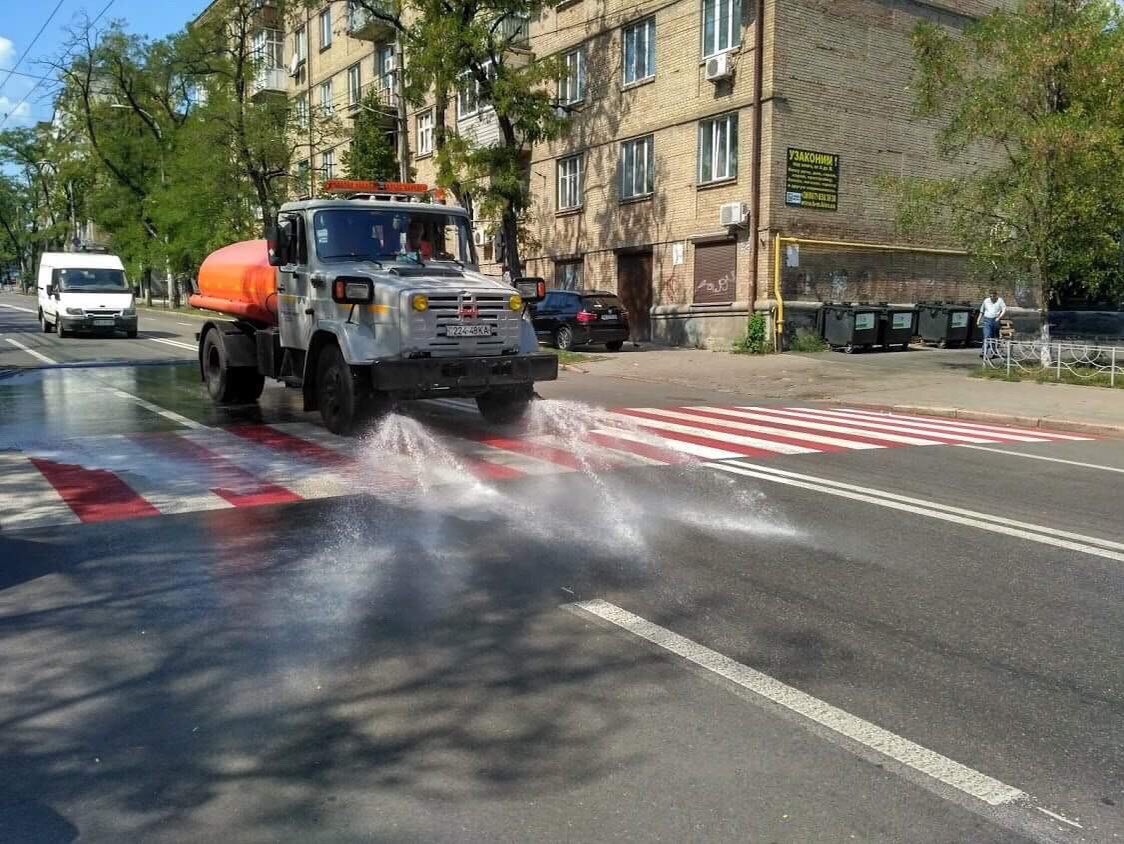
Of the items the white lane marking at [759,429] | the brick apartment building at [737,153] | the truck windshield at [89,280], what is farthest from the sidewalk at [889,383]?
the truck windshield at [89,280]

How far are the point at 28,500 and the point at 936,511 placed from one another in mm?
6609

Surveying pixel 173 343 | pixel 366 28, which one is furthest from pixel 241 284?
pixel 366 28

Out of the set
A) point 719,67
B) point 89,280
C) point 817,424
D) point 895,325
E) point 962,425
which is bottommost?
point 962,425

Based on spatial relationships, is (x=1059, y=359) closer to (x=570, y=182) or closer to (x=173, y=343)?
(x=570, y=182)

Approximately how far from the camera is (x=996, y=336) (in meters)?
22.9

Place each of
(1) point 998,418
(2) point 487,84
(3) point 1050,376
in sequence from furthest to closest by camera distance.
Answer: (2) point 487,84 < (3) point 1050,376 < (1) point 998,418

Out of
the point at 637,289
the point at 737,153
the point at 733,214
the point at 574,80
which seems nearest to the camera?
the point at 733,214

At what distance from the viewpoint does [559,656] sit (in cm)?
427

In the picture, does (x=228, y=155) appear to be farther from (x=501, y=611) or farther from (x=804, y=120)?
(x=501, y=611)

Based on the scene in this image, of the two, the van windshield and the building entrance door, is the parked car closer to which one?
the building entrance door

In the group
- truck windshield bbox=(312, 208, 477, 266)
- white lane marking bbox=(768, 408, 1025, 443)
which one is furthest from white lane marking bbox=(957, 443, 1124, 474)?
truck windshield bbox=(312, 208, 477, 266)

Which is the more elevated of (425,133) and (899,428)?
(425,133)

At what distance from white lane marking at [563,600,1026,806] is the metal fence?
49.3 feet

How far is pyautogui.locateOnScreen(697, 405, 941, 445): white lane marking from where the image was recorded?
36.6ft
